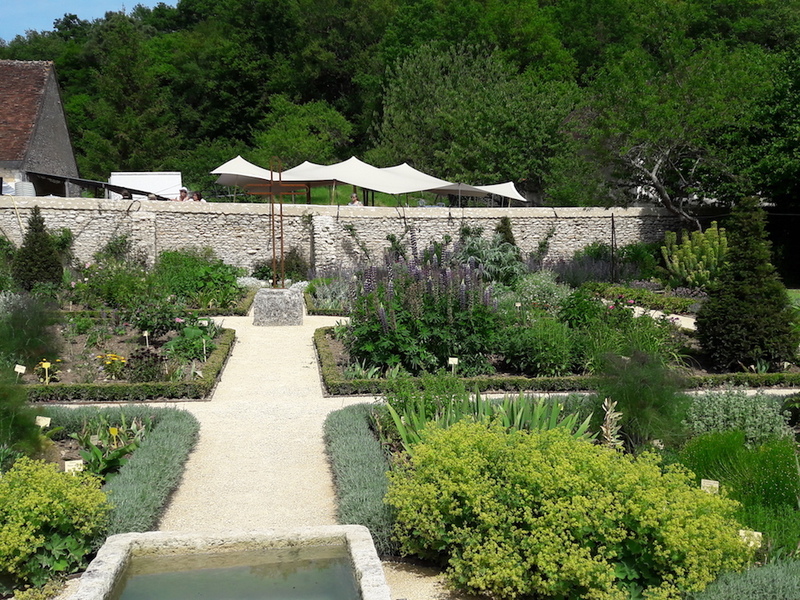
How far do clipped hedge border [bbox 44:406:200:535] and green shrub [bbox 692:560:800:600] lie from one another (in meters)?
3.11

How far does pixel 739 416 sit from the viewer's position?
6.11 meters

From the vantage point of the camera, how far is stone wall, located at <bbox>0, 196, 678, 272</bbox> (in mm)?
17984

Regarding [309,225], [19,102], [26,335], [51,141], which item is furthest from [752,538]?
[51,141]

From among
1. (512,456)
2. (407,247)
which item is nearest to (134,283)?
(407,247)

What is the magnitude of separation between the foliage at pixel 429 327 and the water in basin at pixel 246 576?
4.46 metres

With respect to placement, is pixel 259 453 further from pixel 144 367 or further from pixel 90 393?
pixel 144 367

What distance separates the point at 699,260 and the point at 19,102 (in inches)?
793

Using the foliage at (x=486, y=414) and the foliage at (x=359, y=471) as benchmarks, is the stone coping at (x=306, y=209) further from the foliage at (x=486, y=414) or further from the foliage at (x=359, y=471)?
the foliage at (x=486, y=414)

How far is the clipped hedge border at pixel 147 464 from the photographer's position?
4555 mm

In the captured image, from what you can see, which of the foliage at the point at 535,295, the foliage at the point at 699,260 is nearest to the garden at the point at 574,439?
the foliage at the point at 535,295

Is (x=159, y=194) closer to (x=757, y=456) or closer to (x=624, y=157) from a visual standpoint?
(x=624, y=157)

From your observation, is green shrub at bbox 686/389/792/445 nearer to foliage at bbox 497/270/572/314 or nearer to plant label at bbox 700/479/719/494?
plant label at bbox 700/479/719/494

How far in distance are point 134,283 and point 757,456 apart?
10340 mm

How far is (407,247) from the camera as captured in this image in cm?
1898
